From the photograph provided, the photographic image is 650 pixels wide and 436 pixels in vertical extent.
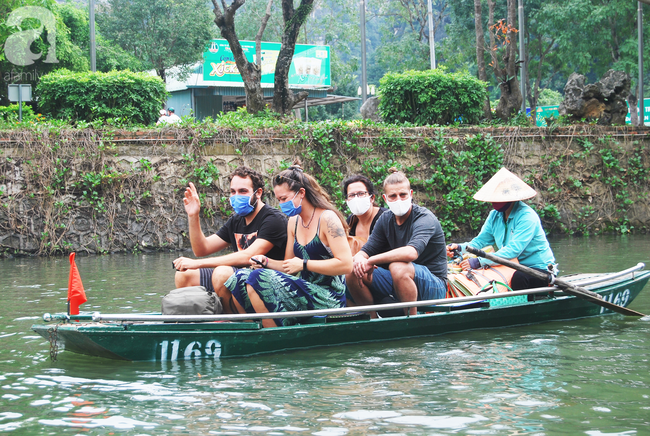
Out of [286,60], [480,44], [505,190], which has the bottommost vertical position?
[505,190]

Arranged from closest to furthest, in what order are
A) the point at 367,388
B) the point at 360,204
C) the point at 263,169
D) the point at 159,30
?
the point at 367,388, the point at 360,204, the point at 263,169, the point at 159,30

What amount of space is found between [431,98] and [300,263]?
10830 mm

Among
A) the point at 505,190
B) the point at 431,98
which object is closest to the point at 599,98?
the point at 431,98

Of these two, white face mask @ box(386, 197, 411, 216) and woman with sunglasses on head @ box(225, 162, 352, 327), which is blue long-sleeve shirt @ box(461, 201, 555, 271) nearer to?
white face mask @ box(386, 197, 411, 216)

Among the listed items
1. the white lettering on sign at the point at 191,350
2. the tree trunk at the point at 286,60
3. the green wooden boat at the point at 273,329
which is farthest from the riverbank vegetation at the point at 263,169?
the white lettering on sign at the point at 191,350

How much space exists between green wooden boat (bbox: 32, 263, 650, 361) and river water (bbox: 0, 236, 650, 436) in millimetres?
99

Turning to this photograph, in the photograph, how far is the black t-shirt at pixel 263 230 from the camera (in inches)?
232

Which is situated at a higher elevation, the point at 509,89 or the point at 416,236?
the point at 509,89

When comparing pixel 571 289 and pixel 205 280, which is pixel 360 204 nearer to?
pixel 205 280

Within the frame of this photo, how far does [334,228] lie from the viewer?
17.6ft

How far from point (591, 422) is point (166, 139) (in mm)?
11173

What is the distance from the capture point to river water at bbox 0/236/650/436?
389cm

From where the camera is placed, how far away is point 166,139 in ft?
44.7

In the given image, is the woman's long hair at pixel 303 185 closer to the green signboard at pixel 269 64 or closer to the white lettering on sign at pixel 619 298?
the white lettering on sign at pixel 619 298
